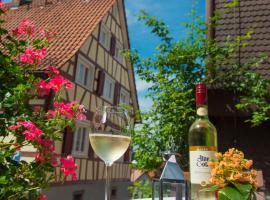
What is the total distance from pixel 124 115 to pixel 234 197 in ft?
1.85

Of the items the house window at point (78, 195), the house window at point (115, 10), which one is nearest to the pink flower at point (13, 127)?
the house window at point (78, 195)

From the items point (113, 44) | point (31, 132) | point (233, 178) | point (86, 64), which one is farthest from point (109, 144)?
point (113, 44)

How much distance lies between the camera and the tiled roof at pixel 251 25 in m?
4.45

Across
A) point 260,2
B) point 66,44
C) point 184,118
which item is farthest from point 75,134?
point 260,2

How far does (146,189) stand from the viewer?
16.9 ft

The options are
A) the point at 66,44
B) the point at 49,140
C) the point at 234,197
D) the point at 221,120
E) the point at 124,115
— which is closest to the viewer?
the point at 234,197

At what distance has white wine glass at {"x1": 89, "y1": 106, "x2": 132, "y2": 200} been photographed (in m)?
1.30

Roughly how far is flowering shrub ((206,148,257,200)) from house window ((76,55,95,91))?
994cm

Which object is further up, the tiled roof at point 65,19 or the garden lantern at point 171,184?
the tiled roof at point 65,19

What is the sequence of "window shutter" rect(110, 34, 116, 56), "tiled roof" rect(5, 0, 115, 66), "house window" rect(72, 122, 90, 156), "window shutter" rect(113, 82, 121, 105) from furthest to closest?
"window shutter" rect(113, 82, 121, 105) < "window shutter" rect(110, 34, 116, 56) < "house window" rect(72, 122, 90, 156) < "tiled roof" rect(5, 0, 115, 66)

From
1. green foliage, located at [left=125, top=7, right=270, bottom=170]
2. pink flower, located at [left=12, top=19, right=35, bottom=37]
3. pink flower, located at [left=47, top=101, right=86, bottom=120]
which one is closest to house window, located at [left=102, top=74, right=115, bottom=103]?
green foliage, located at [left=125, top=7, right=270, bottom=170]

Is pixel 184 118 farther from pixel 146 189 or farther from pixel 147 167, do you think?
pixel 146 189

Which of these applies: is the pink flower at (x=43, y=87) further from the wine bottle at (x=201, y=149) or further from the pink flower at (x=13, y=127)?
the wine bottle at (x=201, y=149)

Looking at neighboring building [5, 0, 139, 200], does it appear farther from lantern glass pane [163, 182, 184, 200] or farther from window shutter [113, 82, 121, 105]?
lantern glass pane [163, 182, 184, 200]
